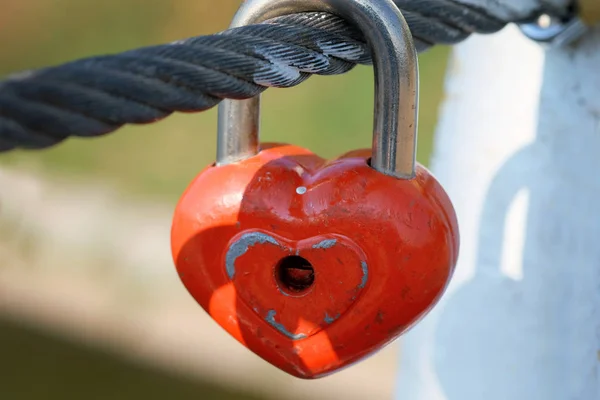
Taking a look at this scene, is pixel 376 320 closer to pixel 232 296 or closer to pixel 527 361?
pixel 232 296

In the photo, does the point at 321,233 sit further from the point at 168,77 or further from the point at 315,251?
the point at 168,77

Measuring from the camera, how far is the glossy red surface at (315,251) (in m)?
0.46

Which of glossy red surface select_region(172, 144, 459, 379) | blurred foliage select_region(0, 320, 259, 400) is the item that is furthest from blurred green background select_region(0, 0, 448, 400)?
glossy red surface select_region(172, 144, 459, 379)

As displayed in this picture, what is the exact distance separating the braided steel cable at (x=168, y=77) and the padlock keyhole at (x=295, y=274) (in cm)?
12

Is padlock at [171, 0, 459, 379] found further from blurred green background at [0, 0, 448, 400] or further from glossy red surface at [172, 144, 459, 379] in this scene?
blurred green background at [0, 0, 448, 400]

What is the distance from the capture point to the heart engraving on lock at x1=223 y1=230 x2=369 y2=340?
18.2 inches

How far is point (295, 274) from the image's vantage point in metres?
0.49

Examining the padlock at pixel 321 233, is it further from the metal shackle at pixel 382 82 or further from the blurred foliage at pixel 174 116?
the blurred foliage at pixel 174 116

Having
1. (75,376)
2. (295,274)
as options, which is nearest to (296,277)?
(295,274)

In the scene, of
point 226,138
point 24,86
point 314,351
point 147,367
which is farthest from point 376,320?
point 147,367

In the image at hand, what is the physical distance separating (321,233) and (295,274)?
0.13 feet

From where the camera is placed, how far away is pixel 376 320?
1.55 ft

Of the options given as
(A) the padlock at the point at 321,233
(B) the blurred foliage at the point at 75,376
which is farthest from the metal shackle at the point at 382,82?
(B) the blurred foliage at the point at 75,376

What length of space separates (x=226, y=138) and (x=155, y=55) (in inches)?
5.9
